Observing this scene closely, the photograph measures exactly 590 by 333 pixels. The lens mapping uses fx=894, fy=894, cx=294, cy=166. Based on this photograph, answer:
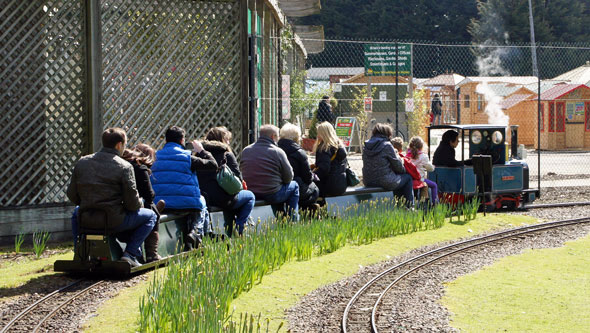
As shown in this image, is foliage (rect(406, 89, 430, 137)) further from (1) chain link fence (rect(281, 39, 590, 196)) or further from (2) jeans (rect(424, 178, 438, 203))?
(2) jeans (rect(424, 178, 438, 203))

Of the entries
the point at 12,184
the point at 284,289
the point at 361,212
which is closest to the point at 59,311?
the point at 284,289

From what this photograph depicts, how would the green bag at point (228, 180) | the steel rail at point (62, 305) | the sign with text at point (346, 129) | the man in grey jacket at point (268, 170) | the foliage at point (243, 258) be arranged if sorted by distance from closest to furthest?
the foliage at point (243, 258), the steel rail at point (62, 305), the green bag at point (228, 180), the man in grey jacket at point (268, 170), the sign with text at point (346, 129)

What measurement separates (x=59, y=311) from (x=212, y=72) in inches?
234

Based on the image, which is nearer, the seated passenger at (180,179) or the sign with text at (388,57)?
the seated passenger at (180,179)

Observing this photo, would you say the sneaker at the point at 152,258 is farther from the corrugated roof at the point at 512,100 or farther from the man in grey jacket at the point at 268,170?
the corrugated roof at the point at 512,100

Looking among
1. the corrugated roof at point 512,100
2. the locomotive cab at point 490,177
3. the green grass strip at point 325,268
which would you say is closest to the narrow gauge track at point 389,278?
the green grass strip at point 325,268

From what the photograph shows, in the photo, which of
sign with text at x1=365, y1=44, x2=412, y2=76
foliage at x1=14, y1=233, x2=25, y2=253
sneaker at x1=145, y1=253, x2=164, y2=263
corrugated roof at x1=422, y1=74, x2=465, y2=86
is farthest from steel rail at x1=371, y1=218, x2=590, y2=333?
corrugated roof at x1=422, y1=74, x2=465, y2=86

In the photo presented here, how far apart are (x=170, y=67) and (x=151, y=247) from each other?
400 centimetres

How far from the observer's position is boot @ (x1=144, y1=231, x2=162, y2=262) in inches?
355

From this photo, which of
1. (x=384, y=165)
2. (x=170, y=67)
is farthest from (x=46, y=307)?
(x=384, y=165)

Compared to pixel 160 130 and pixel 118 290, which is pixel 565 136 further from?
pixel 118 290

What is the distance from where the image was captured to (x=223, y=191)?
33.4ft

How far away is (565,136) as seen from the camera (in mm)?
32094

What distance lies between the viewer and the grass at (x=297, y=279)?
716 centimetres
